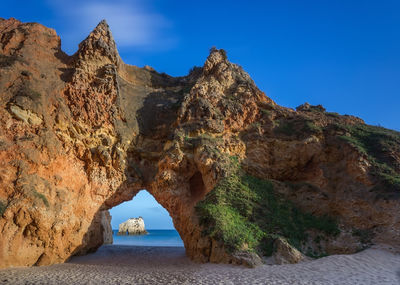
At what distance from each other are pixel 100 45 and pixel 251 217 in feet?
52.9

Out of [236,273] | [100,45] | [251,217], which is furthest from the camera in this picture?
[100,45]

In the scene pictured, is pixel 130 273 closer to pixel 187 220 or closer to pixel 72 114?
pixel 187 220

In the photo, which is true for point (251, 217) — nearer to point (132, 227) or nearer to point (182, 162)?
point (182, 162)

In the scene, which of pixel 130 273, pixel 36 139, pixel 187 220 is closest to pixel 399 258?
pixel 187 220

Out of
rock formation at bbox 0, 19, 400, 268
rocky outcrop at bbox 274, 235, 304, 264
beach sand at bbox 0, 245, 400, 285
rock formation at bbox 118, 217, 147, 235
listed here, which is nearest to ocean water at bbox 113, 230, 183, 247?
rock formation at bbox 118, 217, 147, 235

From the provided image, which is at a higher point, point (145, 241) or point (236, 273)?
point (236, 273)

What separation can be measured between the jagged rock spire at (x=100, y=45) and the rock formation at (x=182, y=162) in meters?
0.10

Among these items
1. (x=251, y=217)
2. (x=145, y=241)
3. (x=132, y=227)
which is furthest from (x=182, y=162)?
(x=132, y=227)

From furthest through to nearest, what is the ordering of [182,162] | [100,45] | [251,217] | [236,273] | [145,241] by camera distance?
[145,241], [100,45], [182,162], [251,217], [236,273]

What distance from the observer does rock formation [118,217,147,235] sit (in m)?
53.8

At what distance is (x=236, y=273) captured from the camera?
35.3 feet

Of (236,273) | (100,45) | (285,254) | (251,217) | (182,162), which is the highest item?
(100,45)

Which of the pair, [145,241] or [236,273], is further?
[145,241]

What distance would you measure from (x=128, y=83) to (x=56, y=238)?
13580mm
